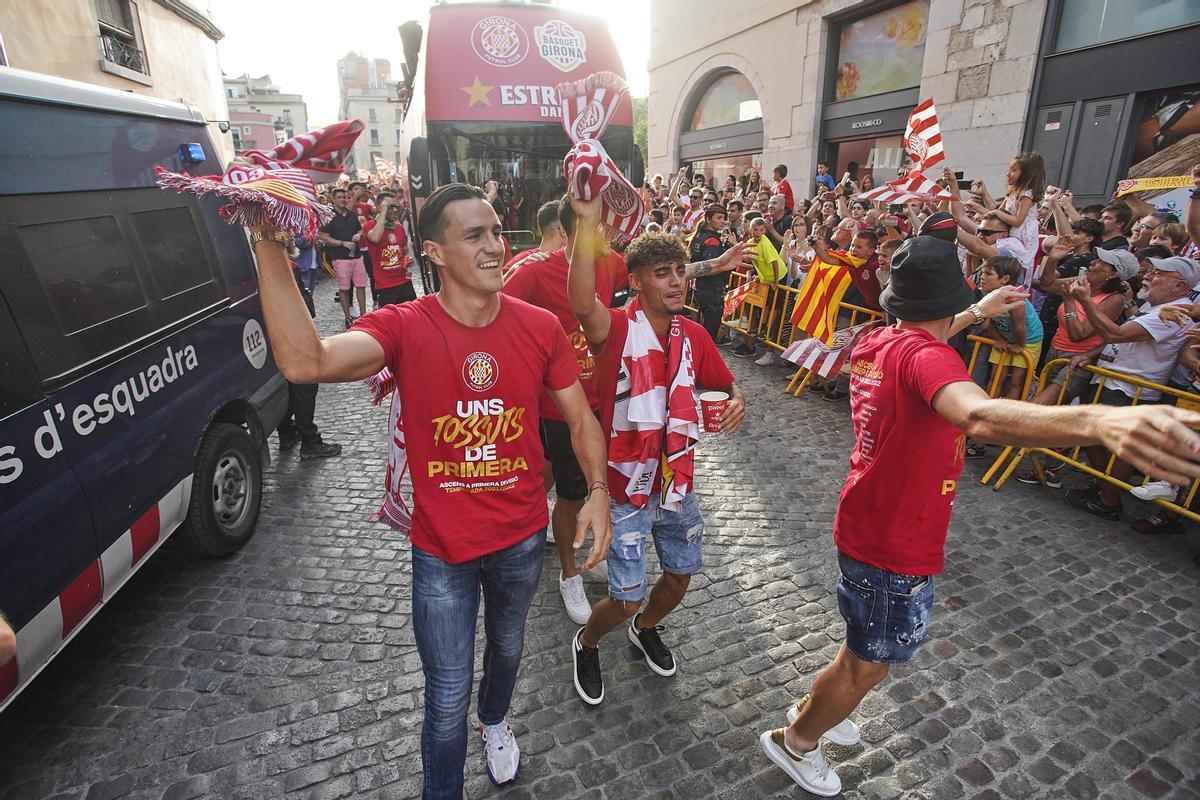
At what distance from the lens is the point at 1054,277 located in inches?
220

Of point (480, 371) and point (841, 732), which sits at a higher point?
point (480, 371)

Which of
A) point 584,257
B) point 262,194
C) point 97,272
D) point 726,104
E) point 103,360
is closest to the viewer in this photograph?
point 262,194

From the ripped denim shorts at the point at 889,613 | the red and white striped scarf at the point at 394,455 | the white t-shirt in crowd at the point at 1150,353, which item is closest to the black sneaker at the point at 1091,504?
the white t-shirt in crowd at the point at 1150,353

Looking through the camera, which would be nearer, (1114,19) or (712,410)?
(712,410)

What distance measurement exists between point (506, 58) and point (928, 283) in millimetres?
7947

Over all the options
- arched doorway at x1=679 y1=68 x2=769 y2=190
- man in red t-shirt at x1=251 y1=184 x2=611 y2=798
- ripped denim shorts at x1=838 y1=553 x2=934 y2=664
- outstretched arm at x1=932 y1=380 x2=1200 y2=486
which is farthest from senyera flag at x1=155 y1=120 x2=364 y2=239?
arched doorway at x1=679 y1=68 x2=769 y2=190

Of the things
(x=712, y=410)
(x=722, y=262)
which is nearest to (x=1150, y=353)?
(x=722, y=262)

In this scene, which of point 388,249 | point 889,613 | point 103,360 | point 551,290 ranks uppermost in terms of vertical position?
point 551,290

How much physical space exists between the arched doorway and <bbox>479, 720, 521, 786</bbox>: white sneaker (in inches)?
674

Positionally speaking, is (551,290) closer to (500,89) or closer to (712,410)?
(712,410)

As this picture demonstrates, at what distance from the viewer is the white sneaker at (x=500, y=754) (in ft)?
8.24

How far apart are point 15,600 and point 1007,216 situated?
728cm

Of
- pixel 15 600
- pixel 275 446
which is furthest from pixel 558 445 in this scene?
pixel 275 446

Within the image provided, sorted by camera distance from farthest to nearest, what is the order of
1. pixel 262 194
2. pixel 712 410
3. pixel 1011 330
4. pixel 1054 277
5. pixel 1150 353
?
1. pixel 1054 277
2. pixel 1011 330
3. pixel 1150 353
4. pixel 712 410
5. pixel 262 194
